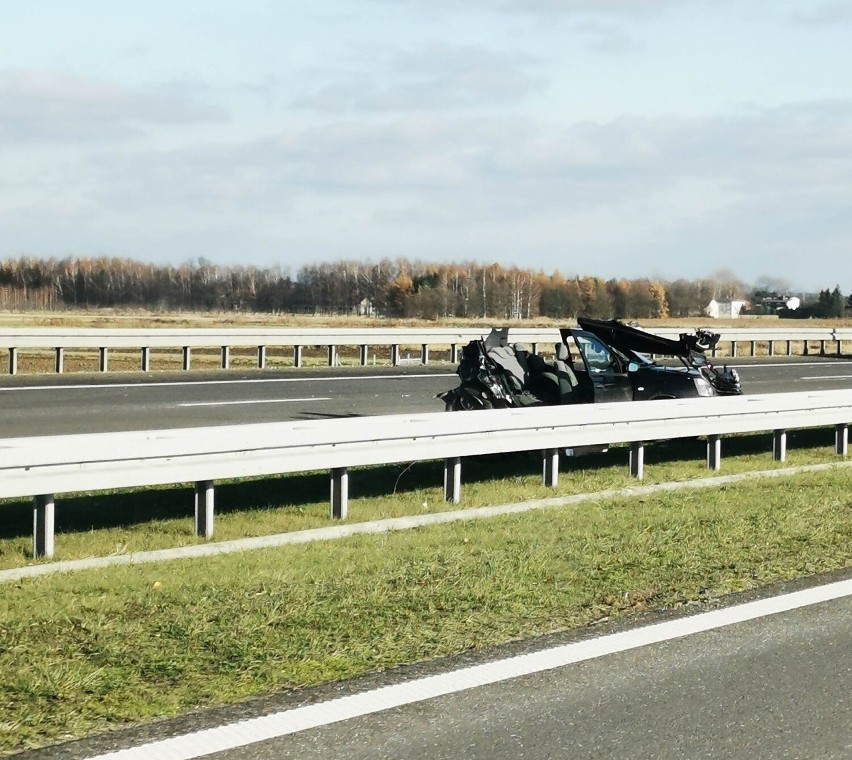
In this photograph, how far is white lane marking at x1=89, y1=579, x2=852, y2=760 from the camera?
4.62 meters

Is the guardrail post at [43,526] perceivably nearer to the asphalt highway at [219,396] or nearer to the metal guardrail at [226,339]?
the asphalt highway at [219,396]

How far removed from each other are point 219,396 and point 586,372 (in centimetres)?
820

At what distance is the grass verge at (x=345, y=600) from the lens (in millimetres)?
5355

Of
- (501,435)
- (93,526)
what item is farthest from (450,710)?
(501,435)

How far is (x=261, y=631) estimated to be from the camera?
621cm

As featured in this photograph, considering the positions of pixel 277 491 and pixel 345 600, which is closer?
pixel 345 600

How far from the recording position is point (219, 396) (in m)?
20.4

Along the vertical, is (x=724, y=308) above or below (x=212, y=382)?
above

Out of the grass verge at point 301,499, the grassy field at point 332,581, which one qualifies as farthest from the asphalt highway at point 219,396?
the grassy field at point 332,581

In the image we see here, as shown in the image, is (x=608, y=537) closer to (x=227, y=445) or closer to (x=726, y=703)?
(x=227, y=445)

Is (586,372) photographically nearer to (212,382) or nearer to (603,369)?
(603,369)

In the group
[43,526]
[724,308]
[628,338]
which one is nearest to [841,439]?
[628,338]

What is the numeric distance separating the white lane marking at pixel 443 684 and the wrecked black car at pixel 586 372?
622cm

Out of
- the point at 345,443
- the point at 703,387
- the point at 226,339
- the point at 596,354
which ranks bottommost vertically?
the point at 345,443
